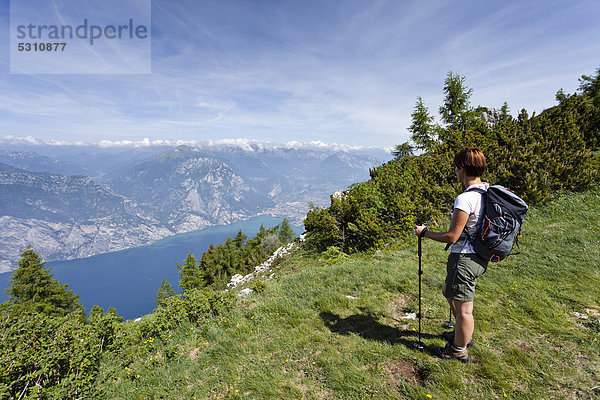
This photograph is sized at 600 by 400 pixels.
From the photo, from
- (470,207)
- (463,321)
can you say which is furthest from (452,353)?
(470,207)

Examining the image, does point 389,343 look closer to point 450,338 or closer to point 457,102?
point 450,338

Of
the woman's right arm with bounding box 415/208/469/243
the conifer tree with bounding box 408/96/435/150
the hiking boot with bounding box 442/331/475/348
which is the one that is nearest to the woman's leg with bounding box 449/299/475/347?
the hiking boot with bounding box 442/331/475/348

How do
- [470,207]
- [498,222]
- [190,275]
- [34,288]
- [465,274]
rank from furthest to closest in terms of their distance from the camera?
[190,275] → [34,288] → [465,274] → [470,207] → [498,222]

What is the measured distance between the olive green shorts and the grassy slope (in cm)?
120

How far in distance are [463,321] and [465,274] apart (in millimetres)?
A: 725

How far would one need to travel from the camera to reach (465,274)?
11.2 feet

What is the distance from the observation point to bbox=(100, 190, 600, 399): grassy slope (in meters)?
3.45

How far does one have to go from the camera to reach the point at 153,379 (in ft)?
14.4

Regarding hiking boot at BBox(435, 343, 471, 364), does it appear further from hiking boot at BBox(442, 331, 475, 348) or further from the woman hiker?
hiking boot at BBox(442, 331, 475, 348)

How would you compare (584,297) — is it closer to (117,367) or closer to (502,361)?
(502,361)

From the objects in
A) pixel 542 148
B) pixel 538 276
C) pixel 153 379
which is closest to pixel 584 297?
pixel 538 276

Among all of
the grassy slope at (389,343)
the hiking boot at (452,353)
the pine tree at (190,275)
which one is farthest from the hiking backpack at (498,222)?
the pine tree at (190,275)

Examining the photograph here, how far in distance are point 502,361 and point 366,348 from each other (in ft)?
6.80

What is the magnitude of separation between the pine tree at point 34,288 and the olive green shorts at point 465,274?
117 feet
